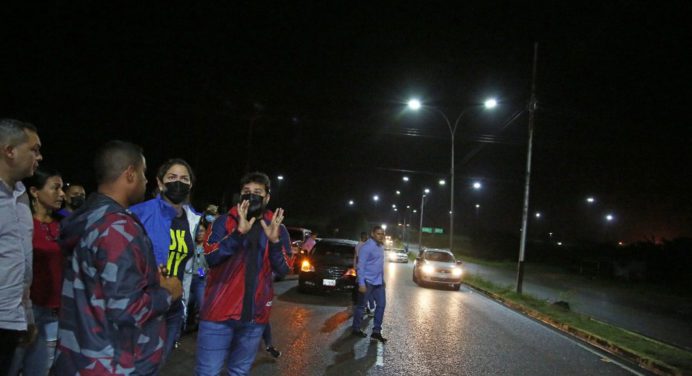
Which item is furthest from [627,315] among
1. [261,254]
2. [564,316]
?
[261,254]

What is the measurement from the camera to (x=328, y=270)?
12414 mm

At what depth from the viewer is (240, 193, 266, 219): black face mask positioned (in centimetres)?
357

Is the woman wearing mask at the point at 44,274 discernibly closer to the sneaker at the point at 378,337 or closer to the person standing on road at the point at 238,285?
the person standing on road at the point at 238,285

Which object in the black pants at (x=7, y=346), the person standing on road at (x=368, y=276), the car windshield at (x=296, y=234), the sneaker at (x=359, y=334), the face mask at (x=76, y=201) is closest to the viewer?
the black pants at (x=7, y=346)

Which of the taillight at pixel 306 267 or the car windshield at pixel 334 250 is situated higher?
the car windshield at pixel 334 250

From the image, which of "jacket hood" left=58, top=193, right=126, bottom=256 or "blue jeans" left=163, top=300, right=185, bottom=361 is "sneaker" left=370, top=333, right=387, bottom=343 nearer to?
"blue jeans" left=163, top=300, right=185, bottom=361

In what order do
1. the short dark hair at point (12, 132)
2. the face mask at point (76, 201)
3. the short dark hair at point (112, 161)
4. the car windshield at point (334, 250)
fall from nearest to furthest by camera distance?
the short dark hair at point (112, 161) → the short dark hair at point (12, 132) → the face mask at point (76, 201) → the car windshield at point (334, 250)

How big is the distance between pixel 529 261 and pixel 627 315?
35.7 meters

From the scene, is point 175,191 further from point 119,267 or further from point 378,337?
point 378,337

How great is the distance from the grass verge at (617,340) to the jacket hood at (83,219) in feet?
25.4

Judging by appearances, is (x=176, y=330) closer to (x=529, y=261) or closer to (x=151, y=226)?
(x=151, y=226)

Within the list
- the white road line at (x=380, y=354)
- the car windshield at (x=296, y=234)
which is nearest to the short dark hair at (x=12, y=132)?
the white road line at (x=380, y=354)

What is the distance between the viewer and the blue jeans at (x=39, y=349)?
3.04 m

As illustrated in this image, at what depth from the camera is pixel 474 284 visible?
19562 millimetres
